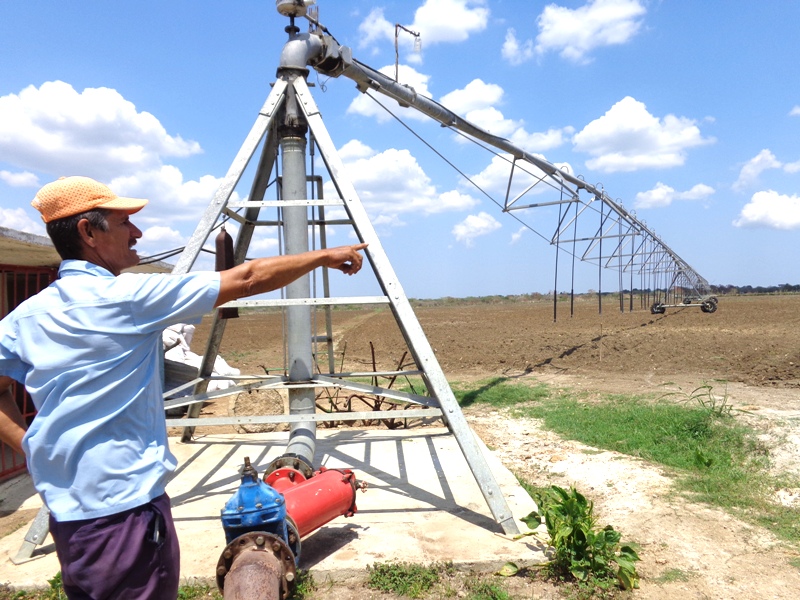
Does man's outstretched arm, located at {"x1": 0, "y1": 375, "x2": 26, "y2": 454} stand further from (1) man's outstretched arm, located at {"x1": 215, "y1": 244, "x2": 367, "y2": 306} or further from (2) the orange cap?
(1) man's outstretched arm, located at {"x1": 215, "y1": 244, "x2": 367, "y2": 306}

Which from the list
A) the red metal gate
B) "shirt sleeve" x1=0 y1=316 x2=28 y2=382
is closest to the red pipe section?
"shirt sleeve" x1=0 y1=316 x2=28 y2=382

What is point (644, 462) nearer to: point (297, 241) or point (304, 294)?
point (304, 294)

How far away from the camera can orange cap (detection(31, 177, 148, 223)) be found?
1670 millimetres

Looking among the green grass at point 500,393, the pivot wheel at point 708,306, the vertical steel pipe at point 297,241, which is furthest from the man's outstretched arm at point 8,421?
the pivot wheel at point 708,306

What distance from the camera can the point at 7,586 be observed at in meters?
3.34

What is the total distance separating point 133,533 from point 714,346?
15557 millimetres

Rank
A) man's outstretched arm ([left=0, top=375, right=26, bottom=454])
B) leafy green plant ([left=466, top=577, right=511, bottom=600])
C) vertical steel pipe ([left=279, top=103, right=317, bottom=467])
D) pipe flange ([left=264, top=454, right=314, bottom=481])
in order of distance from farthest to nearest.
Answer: vertical steel pipe ([left=279, top=103, right=317, bottom=467]) → pipe flange ([left=264, top=454, right=314, bottom=481]) → leafy green plant ([left=466, top=577, right=511, bottom=600]) → man's outstretched arm ([left=0, top=375, right=26, bottom=454])

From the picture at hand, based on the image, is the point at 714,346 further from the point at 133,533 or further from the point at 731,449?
the point at 133,533

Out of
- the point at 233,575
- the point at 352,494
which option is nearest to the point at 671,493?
the point at 352,494

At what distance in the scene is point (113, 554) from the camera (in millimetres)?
1639

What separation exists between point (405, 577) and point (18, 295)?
5620 mm

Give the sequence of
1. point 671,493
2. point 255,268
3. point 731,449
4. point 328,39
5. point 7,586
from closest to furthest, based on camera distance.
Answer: point 255,268
point 7,586
point 671,493
point 328,39
point 731,449

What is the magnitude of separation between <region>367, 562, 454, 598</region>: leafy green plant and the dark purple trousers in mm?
1828

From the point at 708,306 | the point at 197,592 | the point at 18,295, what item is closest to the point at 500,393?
the point at 18,295
